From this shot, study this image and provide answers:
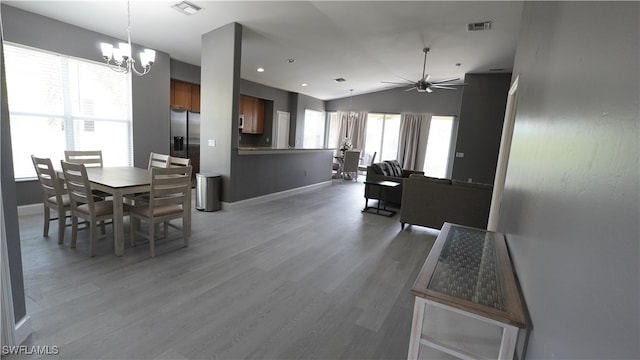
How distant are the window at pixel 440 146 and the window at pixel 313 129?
3968 millimetres

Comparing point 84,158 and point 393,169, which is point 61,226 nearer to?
point 84,158

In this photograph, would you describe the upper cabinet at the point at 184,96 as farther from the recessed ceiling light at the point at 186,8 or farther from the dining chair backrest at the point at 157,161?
the recessed ceiling light at the point at 186,8

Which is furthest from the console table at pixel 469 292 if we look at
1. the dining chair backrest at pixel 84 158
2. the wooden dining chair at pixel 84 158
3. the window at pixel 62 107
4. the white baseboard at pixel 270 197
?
the window at pixel 62 107

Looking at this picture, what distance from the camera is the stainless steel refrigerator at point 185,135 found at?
5828mm

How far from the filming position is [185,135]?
608 centimetres

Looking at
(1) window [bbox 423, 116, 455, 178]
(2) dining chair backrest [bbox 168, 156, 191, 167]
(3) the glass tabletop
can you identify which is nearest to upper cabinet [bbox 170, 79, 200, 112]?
(2) dining chair backrest [bbox 168, 156, 191, 167]

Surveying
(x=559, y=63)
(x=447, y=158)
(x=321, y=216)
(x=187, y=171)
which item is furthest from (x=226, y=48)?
(x=447, y=158)

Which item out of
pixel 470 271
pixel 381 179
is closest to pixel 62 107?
pixel 381 179

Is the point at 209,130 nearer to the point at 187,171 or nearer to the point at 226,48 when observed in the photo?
the point at 226,48

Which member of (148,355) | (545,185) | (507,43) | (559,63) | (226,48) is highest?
(507,43)

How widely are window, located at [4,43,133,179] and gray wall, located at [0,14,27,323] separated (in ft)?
8.58

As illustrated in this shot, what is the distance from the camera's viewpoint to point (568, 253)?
0.87 metres

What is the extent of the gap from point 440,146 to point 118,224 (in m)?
8.44

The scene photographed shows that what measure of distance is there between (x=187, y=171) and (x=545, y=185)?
2.93 meters
